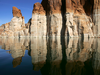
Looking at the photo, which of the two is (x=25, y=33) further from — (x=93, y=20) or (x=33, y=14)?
(x=93, y=20)

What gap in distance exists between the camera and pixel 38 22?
24.1 metres

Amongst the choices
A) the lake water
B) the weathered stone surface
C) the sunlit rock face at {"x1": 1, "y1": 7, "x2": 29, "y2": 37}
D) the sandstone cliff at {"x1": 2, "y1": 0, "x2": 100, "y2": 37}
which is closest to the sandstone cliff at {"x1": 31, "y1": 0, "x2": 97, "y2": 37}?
the sandstone cliff at {"x1": 2, "y1": 0, "x2": 100, "y2": 37}

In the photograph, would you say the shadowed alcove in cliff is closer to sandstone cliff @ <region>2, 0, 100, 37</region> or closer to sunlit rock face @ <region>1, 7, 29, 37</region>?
sandstone cliff @ <region>2, 0, 100, 37</region>

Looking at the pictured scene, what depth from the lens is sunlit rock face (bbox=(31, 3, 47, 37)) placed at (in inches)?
923

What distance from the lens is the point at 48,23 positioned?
23.8 meters

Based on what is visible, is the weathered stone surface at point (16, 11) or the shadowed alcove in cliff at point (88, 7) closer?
the shadowed alcove in cliff at point (88, 7)

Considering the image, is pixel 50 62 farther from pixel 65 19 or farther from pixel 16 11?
pixel 16 11

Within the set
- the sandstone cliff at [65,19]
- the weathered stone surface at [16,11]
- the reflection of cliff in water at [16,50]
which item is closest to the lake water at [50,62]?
the reflection of cliff in water at [16,50]

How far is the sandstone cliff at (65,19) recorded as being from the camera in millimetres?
20344

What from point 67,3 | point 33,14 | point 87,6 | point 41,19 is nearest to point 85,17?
point 87,6

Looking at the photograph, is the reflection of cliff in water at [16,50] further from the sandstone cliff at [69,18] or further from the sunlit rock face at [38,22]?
the sunlit rock face at [38,22]

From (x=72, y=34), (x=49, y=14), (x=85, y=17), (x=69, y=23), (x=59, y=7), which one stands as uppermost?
(x=59, y=7)

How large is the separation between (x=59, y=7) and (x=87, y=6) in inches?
352

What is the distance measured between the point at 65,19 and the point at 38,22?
28.5ft
